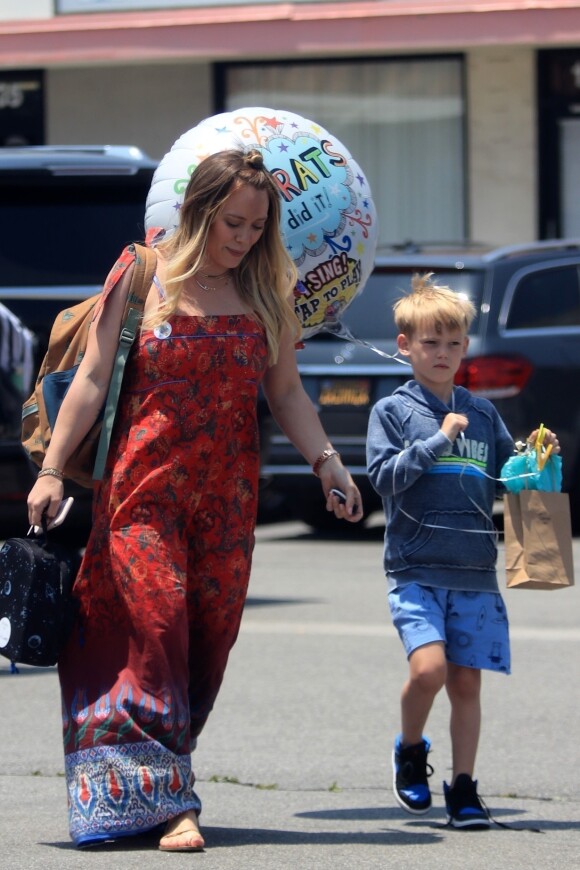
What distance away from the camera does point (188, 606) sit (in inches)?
176

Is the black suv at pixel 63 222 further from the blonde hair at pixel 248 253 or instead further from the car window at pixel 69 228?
the blonde hair at pixel 248 253

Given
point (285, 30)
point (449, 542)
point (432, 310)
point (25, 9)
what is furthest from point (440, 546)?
point (25, 9)

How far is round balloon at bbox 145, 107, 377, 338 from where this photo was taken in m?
4.89

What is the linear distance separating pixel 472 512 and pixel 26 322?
3.96 metres

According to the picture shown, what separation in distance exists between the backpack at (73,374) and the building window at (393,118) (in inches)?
510

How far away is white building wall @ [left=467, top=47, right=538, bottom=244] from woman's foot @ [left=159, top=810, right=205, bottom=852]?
13218mm

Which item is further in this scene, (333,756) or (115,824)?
(333,756)

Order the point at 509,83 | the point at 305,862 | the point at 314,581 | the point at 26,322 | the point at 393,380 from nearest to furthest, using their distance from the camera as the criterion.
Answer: the point at 305,862 < the point at 26,322 < the point at 314,581 < the point at 393,380 < the point at 509,83

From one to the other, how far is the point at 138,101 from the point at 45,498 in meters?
13.8

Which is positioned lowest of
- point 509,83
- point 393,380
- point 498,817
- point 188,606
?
point 498,817

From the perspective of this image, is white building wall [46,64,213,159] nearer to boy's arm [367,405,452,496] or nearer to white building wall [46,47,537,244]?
white building wall [46,47,537,244]

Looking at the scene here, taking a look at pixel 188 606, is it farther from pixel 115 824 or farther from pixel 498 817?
pixel 498 817

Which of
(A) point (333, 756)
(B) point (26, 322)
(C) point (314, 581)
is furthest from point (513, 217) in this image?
(A) point (333, 756)

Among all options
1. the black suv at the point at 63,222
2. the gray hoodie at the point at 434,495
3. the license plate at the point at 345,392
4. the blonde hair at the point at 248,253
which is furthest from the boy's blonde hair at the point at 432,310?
the license plate at the point at 345,392
